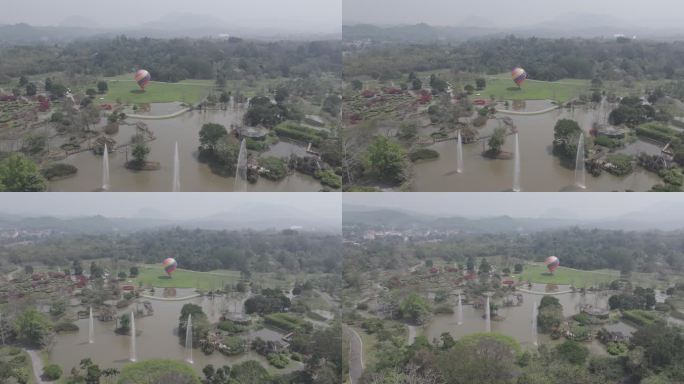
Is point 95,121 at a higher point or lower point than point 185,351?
higher

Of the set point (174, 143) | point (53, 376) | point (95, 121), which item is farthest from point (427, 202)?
point (53, 376)

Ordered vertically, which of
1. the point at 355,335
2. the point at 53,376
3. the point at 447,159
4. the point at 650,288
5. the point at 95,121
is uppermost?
the point at 95,121

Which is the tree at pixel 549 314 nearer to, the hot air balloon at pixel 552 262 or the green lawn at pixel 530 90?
the hot air balloon at pixel 552 262

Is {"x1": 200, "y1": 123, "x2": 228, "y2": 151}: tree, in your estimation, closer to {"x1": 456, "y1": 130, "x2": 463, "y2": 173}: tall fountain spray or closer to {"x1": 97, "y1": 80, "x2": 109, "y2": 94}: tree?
{"x1": 97, "y1": 80, "x2": 109, "y2": 94}: tree

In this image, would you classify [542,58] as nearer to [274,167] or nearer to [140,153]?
[274,167]

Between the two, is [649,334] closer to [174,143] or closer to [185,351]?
[185,351]

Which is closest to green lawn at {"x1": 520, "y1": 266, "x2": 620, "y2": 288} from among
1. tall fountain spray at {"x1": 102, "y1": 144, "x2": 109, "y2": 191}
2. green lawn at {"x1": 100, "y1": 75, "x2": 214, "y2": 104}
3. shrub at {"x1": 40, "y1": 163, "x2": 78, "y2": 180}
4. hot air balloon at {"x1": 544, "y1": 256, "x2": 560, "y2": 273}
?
hot air balloon at {"x1": 544, "y1": 256, "x2": 560, "y2": 273}

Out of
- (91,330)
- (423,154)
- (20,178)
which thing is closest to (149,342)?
(91,330)

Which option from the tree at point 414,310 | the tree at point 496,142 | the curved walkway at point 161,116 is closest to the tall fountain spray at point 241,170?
the curved walkway at point 161,116

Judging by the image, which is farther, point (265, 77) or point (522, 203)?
point (265, 77)
